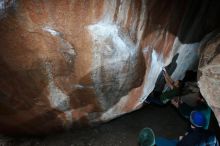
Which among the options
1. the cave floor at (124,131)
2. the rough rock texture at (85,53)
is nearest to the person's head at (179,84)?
the rough rock texture at (85,53)

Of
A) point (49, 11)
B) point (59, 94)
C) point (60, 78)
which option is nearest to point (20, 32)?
point (49, 11)

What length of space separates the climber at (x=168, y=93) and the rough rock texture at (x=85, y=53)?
203 millimetres

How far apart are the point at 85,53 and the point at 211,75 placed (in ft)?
4.95

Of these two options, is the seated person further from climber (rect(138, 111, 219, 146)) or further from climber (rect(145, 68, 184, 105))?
climber (rect(138, 111, 219, 146))

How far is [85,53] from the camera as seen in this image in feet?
10.6

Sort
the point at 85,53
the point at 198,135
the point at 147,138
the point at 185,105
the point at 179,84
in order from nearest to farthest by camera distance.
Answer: the point at 85,53 → the point at 198,135 → the point at 147,138 → the point at 185,105 → the point at 179,84

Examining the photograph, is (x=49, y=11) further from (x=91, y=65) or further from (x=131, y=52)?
(x=131, y=52)

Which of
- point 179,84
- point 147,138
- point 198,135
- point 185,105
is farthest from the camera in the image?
point 179,84

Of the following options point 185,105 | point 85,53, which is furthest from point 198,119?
point 85,53

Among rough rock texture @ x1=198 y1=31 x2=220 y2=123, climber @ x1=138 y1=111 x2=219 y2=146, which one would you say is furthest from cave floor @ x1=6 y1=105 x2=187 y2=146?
rough rock texture @ x1=198 y1=31 x2=220 y2=123

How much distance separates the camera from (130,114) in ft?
15.6

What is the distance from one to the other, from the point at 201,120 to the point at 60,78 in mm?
1721

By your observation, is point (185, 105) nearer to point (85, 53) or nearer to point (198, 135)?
point (198, 135)

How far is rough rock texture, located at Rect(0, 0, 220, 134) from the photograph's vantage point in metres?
2.91
